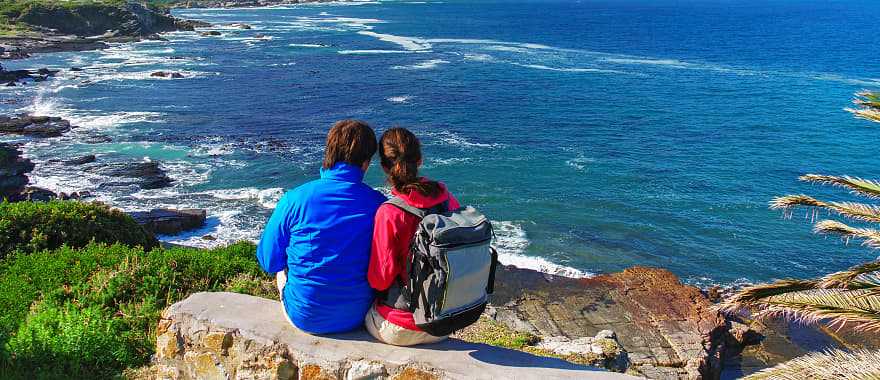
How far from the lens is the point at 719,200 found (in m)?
30.1

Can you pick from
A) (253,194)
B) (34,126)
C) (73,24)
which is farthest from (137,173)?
(73,24)

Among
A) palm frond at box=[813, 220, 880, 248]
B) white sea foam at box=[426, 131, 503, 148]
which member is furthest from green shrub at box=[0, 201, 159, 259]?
white sea foam at box=[426, 131, 503, 148]

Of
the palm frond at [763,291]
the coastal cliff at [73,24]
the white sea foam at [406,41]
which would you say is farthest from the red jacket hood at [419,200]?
the coastal cliff at [73,24]

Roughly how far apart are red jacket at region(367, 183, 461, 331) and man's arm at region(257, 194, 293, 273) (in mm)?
661

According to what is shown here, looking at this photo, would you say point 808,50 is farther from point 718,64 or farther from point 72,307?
point 72,307

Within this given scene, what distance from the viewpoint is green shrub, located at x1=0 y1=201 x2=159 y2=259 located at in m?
10.2

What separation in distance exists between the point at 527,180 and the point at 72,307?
85.0 feet

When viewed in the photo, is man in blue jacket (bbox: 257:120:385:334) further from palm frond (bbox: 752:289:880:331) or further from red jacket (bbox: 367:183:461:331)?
palm frond (bbox: 752:289:880:331)

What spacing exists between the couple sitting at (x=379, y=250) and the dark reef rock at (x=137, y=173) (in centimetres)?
2742

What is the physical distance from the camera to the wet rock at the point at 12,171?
26703 millimetres

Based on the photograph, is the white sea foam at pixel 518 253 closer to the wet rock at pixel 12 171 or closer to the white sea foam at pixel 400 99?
the wet rock at pixel 12 171

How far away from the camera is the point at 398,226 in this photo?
14.3 feet

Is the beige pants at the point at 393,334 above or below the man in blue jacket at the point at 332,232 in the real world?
below

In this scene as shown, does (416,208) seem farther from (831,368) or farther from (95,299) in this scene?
(95,299)
